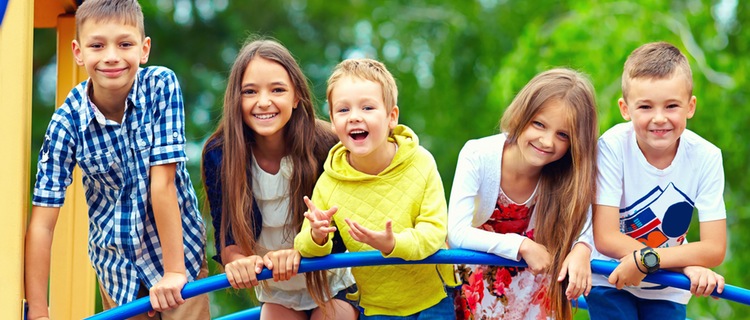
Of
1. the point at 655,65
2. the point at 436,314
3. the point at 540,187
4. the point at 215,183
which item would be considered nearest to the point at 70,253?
the point at 215,183

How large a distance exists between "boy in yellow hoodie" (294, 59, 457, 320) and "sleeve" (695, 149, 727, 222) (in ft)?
3.06

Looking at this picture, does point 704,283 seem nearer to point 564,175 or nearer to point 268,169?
A: point 564,175

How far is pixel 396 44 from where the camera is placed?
16.3 meters

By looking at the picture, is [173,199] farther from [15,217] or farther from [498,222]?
[498,222]

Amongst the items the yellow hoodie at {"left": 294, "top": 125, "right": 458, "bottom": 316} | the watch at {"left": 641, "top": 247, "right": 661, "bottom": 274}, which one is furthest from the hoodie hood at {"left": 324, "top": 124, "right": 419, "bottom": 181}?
the watch at {"left": 641, "top": 247, "right": 661, "bottom": 274}

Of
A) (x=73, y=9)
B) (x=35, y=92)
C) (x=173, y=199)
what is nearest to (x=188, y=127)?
(x=35, y=92)

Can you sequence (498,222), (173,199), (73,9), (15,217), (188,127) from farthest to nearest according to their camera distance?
(188,127)
(73,9)
(498,222)
(173,199)
(15,217)

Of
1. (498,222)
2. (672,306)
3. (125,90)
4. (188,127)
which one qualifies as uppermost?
(188,127)

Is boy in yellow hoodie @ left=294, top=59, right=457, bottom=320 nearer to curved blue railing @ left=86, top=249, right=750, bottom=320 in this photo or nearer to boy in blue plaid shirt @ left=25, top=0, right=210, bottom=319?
curved blue railing @ left=86, top=249, right=750, bottom=320

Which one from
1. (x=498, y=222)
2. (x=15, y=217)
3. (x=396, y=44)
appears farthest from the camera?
(x=396, y=44)

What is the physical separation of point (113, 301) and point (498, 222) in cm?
143

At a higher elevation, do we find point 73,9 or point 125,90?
point 73,9

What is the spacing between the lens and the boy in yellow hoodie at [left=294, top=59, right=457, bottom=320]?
4.52 meters

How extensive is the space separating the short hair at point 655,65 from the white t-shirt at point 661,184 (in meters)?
0.20
